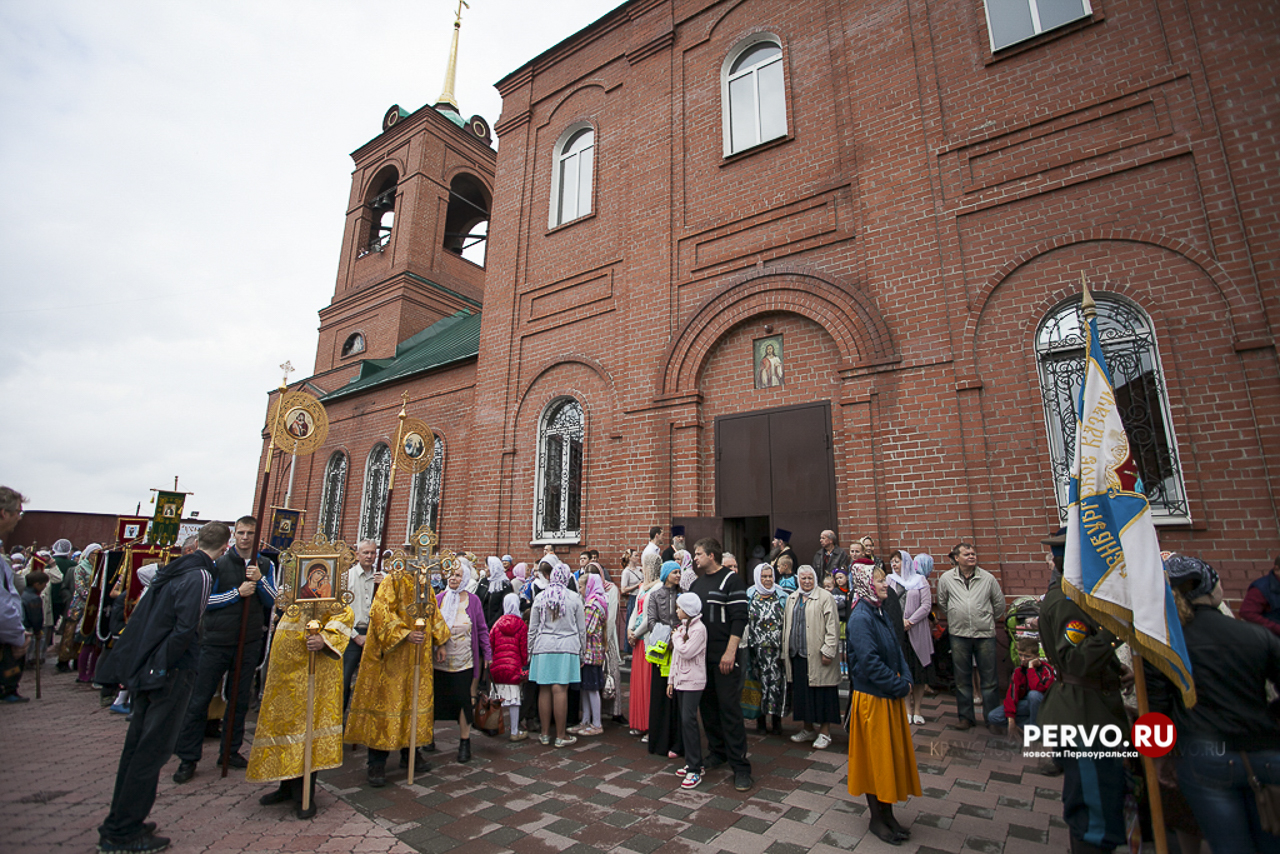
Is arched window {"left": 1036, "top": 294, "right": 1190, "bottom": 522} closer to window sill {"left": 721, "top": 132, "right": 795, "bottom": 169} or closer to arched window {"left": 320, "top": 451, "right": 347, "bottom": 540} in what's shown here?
window sill {"left": 721, "top": 132, "right": 795, "bottom": 169}

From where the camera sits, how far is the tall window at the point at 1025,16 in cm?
733

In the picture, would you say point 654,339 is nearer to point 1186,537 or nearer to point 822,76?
point 822,76

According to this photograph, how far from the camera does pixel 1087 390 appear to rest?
3.62 m

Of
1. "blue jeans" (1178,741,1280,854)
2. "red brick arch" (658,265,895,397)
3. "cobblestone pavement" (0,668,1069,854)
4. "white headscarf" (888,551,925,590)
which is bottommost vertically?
"cobblestone pavement" (0,668,1069,854)

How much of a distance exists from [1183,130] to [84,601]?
643 inches

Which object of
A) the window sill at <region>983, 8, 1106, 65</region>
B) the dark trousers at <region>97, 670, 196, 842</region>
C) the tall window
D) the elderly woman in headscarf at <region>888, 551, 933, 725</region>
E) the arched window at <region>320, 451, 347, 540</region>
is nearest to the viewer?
the dark trousers at <region>97, 670, 196, 842</region>

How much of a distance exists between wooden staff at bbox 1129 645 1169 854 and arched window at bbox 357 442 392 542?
1535cm

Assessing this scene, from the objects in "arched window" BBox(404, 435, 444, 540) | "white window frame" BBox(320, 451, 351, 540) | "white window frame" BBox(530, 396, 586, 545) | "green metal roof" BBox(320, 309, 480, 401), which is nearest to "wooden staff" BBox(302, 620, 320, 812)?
"white window frame" BBox(530, 396, 586, 545)

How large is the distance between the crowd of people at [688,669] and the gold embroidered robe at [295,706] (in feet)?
0.05

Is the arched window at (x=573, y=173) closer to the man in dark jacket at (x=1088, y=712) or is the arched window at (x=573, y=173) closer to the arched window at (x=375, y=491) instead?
the arched window at (x=375, y=491)

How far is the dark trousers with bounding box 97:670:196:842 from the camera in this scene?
137 inches

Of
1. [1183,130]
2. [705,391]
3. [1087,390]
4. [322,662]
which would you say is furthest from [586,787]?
[1183,130]

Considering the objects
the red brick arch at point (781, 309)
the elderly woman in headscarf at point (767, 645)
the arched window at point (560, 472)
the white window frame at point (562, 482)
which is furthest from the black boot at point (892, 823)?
the arched window at point (560, 472)

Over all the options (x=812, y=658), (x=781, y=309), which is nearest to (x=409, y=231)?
(x=781, y=309)
